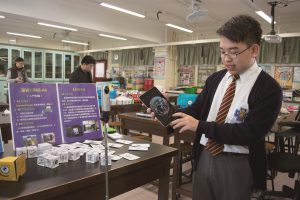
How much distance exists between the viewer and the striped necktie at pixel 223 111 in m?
1.16

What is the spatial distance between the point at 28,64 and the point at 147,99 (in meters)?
9.79

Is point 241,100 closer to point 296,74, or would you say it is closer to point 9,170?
point 9,170

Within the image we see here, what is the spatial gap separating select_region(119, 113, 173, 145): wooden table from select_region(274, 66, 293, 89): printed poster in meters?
5.16

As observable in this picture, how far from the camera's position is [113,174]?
3.68 ft

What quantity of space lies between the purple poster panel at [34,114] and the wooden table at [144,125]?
1447 millimetres

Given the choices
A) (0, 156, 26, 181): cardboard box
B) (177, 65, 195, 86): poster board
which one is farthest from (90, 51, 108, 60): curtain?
(0, 156, 26, 181): cardboard box

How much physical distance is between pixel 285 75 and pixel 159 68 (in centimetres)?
375

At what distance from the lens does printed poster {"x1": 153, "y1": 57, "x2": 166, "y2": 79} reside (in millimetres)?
8500

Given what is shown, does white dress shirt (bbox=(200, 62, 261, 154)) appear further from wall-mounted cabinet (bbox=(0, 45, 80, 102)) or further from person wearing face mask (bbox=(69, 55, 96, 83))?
wall-mounted cabinet (bbox=(0, 45, 80, 102))

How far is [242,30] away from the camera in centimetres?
106

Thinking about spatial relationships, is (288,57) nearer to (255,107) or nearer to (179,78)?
(179,78)

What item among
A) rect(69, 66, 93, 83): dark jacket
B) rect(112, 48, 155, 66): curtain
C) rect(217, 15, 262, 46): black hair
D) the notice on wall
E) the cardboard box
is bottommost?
the cardboard box

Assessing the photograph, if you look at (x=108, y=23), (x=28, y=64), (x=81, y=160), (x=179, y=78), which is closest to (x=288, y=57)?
(x=179, y=78)

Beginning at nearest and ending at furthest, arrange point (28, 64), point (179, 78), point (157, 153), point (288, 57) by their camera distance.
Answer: point (157, 153) → point (288, 57) → point (179, 78) → point (28, 64)
